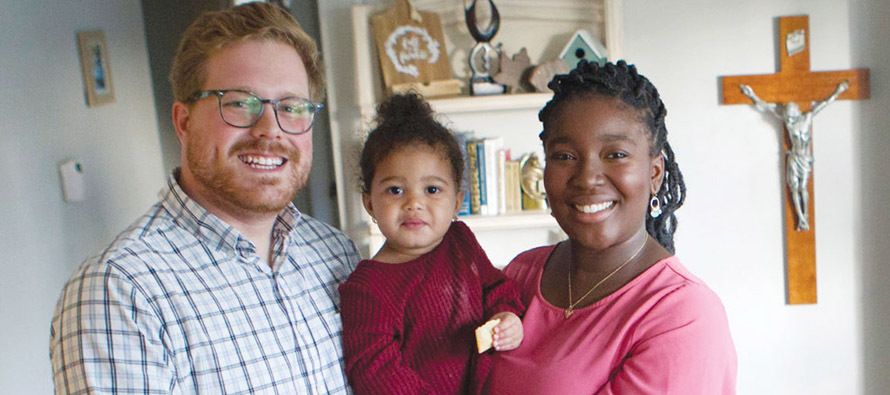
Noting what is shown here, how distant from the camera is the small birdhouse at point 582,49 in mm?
2523

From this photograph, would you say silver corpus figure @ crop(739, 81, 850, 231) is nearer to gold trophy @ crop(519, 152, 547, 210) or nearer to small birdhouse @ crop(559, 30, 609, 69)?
small birdhouse @ crop(559, 30, 609, 69)

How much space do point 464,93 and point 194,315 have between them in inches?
70.9

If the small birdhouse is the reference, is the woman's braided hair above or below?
below

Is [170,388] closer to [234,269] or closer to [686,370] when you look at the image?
[234,269]

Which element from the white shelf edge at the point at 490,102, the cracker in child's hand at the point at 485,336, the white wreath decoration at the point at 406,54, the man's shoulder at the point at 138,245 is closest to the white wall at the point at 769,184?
the white shelf edge at the point at 490,102

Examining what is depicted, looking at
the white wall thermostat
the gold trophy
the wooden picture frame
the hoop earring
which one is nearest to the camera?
the hoop earring

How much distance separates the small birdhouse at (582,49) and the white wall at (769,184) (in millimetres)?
226

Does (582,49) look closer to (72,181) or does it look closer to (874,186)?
(874,186)

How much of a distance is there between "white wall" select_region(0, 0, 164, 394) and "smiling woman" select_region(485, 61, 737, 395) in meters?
1.29

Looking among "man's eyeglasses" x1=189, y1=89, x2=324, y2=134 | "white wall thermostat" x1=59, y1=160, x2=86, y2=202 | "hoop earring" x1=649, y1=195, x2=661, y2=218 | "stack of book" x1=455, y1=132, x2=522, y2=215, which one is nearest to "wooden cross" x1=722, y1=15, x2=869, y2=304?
"stack of book" x1=455, y1=132, x2=522, y2=215

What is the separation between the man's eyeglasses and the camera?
1229 mm

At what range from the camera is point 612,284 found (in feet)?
4.16

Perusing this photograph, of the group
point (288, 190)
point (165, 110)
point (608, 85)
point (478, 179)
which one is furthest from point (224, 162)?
point (165, 110)

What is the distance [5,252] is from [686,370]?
1.64m
